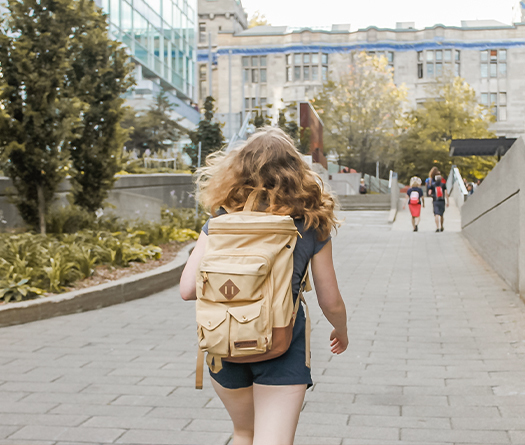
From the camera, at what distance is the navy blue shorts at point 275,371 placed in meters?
2.34

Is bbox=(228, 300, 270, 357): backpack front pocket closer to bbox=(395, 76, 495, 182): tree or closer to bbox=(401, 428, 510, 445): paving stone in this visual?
bbox=(401, 428, 510, 445): paving stone

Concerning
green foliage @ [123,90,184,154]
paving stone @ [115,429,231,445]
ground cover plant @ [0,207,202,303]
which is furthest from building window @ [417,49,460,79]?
paving stone @ [115,429,231,445]

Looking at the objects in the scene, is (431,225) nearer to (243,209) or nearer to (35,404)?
(35,404)

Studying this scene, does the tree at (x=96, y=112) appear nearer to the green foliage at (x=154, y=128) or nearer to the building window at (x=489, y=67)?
the green foliage at (x=154, y=128)

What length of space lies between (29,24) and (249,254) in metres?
9.60

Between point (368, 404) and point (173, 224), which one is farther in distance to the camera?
point (173, 224)

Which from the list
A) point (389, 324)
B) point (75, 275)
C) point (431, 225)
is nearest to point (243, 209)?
point (389, 324)

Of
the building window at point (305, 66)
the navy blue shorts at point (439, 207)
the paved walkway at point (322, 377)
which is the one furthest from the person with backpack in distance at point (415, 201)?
the building window at point (305, 66)

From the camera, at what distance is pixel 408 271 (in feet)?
36.7

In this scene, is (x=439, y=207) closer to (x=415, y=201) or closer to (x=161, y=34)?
(x=415, y=201)

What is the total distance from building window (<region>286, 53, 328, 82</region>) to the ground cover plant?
53.1 m

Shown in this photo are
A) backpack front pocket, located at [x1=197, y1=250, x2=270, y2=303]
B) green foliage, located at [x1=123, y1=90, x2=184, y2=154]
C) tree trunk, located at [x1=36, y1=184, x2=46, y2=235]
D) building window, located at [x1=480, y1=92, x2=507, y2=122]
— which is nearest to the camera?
→ backpack front pocket, located at [x1=197, y1=250, x2=270, y2=303]

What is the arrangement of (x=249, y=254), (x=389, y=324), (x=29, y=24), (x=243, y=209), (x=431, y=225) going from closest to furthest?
(x=249, y=254) < (x=243, y=209) < (x=389, y=324) < (x=29, y=24) < (x=431, y=225)

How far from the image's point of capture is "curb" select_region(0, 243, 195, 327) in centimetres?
696
